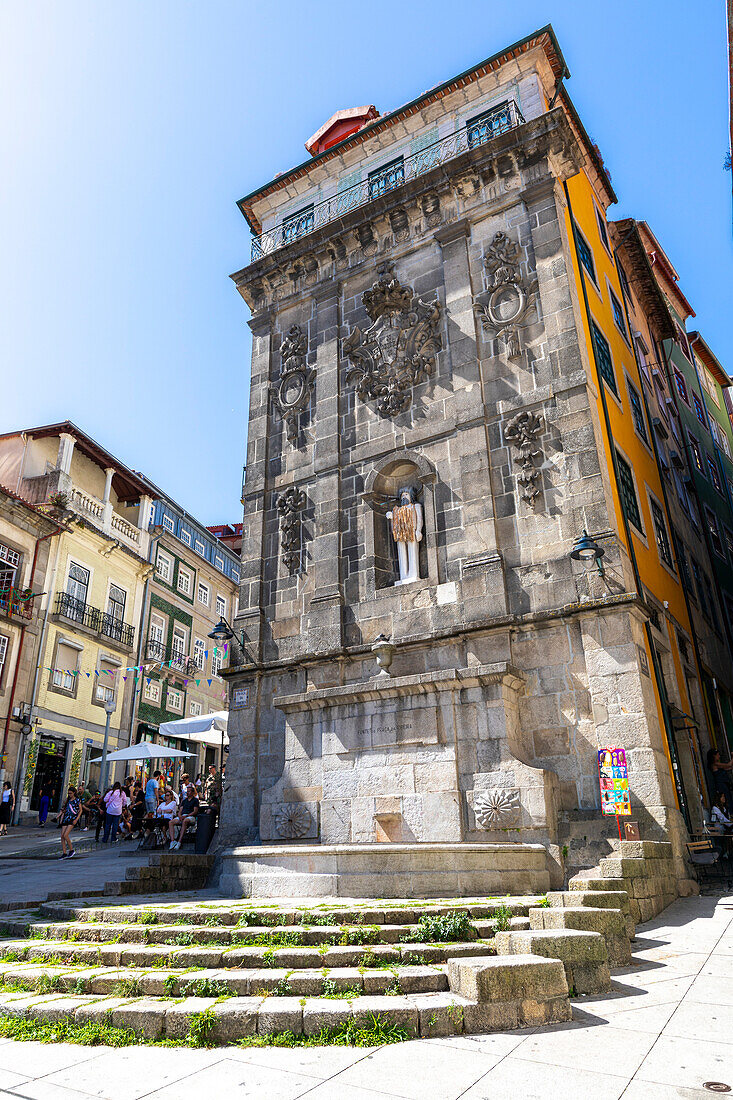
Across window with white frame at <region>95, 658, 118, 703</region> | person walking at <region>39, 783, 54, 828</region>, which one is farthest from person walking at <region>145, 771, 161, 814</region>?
window with white frame at <region>95, 658, 118, 703</region>

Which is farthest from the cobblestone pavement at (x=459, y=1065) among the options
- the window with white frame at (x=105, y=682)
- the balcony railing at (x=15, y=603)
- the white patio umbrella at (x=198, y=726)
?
the window with white frame at (x=105, y=682)

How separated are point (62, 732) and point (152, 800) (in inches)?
328

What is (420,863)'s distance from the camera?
29.3 feet

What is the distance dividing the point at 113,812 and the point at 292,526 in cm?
838

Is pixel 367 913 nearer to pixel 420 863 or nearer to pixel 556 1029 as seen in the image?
pixel 420 863

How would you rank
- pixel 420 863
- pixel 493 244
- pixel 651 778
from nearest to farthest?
1. pixel 420 863
2. pixel 651 778
3. pixel 493 244

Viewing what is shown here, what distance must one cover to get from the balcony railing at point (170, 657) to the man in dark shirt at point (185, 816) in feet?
54.9

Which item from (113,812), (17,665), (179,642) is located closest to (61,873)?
(113,812)

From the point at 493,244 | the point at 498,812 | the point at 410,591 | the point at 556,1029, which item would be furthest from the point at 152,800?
the point at 556,1029

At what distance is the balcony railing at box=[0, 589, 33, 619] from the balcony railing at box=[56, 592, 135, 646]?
1.31 meters

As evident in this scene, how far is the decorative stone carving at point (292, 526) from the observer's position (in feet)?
53.7

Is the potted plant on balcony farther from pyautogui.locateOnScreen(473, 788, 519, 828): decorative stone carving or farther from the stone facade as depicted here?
pyautogui.locateOnScreen(473, 788, 519, 828): decorative stone carving

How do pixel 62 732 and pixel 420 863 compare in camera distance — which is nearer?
pixel 420 863

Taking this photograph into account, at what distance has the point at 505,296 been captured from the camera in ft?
48.9
